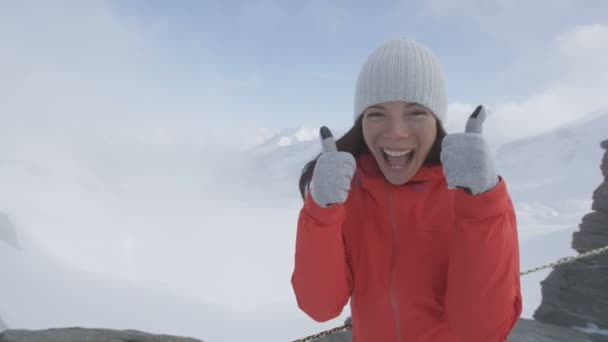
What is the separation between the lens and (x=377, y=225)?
2.17m

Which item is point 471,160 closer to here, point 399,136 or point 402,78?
point 399,136

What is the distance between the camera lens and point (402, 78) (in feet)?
7.22

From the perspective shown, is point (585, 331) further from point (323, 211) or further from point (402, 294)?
point (323, 211)

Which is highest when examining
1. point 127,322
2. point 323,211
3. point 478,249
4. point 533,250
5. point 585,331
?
point 533,250

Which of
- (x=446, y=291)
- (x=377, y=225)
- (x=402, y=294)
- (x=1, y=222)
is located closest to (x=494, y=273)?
(x=446, y=291)

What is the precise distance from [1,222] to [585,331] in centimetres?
11969

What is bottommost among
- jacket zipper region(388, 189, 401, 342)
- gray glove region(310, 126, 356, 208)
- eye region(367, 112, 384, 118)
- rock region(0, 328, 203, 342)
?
rock region(0, 328, 203, 342)

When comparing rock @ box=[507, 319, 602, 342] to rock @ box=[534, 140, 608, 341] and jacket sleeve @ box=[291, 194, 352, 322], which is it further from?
jacket sleeve @ box=[291, 194, 352, 322]

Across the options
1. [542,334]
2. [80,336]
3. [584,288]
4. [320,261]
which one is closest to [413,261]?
[320,261]

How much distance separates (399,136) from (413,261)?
67cm

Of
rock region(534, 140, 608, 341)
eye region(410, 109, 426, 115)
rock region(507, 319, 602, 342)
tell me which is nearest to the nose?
eye region(410, 109, 426, 115)

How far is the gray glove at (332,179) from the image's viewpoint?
1791 millimetres

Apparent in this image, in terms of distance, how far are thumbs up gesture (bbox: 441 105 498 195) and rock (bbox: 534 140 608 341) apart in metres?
9.49

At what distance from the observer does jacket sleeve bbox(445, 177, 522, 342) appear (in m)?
1.67
